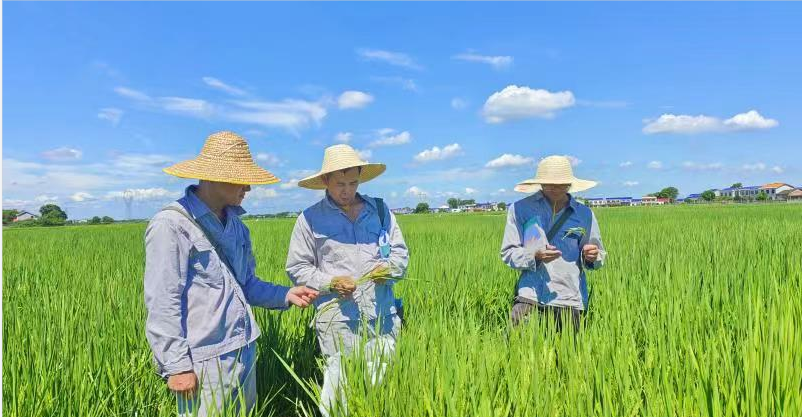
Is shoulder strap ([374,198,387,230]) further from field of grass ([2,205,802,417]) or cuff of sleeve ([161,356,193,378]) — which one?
cuff of sleeve ([161,356,193,378])

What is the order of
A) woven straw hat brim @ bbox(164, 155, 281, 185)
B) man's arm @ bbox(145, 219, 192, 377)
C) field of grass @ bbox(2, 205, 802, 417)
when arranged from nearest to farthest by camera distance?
1. field of grass @ bbox(2, 205, 802, 417)
2. man's arm @ bbox(145, 219, 192, 377)
3. woven straw hat brim @ bbox(164, 155, 281, 185)

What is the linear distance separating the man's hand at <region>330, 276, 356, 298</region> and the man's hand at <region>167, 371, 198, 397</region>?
0.66 meters

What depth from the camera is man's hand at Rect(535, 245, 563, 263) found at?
2799 mm

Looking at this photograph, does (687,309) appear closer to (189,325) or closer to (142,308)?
(189,325)

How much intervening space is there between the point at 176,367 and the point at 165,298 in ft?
0.82

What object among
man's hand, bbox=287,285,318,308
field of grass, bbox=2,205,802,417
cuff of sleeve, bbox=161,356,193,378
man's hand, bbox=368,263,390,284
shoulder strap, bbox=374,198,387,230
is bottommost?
field of grass, bbox=2,205,802,417

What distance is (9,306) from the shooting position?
3598mm

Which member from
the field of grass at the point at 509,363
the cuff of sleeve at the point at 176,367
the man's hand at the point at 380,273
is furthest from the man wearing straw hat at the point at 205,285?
the man's hand at the point at 380,273

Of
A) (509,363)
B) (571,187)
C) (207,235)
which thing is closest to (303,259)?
(207,235)

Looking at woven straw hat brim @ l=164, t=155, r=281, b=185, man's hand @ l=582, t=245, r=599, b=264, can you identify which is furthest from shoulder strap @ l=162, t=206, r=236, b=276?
man's hand @ l=582, t=245, r=599, b=264

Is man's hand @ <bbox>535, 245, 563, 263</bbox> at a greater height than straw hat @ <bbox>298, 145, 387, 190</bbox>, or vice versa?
straw hat @ <bbox>298, 145, 387, 190</bbox>

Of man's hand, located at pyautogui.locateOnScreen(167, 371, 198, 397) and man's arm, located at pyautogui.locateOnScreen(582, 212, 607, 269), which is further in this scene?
man's arm, located at pyautogui.locateOnScreen(582, 212, 607, 269)

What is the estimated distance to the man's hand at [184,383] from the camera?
71.2 inches

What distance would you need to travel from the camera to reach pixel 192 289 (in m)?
1.90
